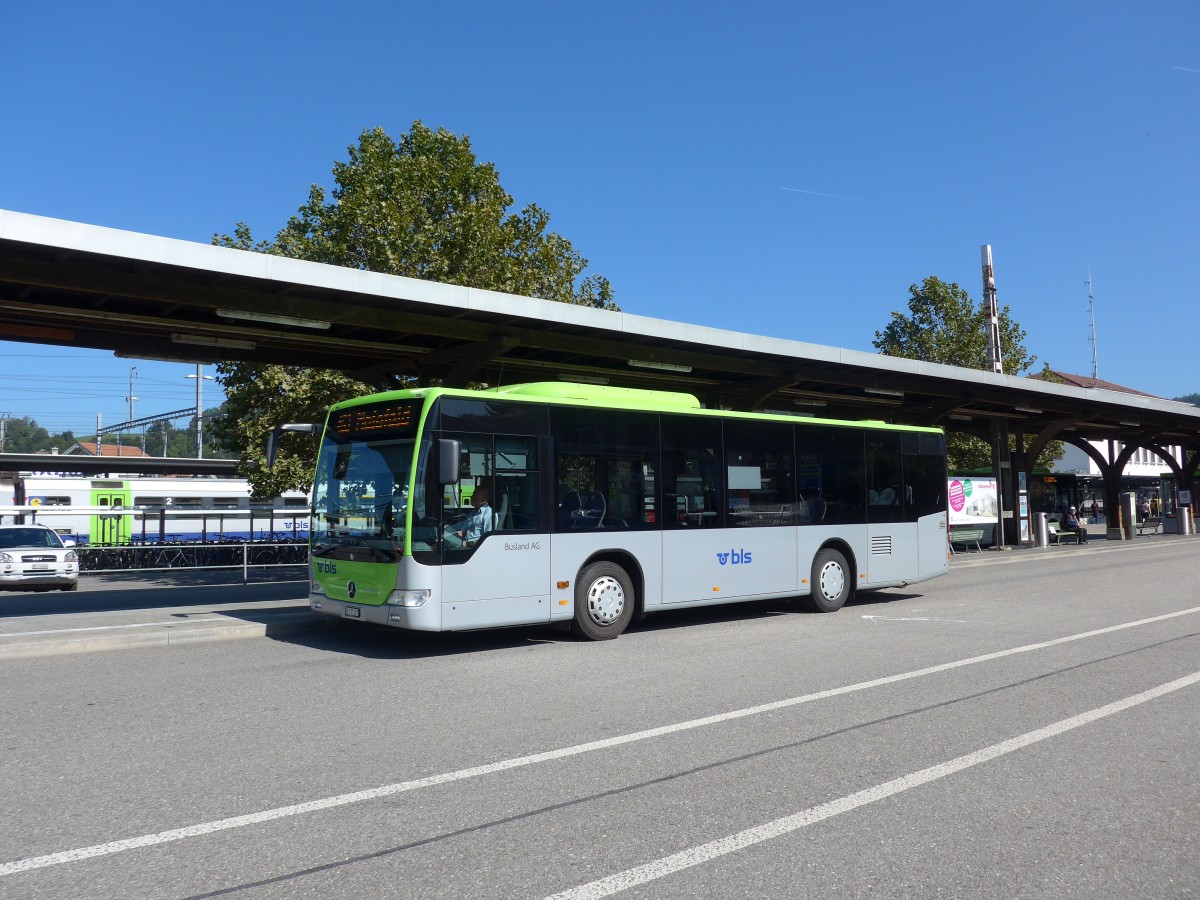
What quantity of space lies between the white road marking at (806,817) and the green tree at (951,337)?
4926 centimetres

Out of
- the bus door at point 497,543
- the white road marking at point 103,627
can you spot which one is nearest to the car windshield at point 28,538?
the white road marking at point 103,627

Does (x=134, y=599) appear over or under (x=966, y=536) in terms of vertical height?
under

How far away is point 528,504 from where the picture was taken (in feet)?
35.5

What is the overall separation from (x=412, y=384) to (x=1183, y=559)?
876 inches

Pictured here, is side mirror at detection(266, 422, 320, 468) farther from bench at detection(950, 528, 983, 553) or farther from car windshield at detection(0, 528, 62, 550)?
bench at detection(950, 528, 983, 553)

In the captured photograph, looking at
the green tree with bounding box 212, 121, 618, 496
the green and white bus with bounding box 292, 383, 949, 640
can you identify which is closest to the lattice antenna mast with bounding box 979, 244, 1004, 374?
the green tree with bounding box 212, 121, 618, 496

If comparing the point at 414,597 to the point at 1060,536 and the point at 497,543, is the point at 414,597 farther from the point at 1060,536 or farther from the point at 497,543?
the point at 1060,536

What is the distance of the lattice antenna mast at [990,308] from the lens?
33.9 meters

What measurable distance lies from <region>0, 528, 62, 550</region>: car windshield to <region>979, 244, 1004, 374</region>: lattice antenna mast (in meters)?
29.3

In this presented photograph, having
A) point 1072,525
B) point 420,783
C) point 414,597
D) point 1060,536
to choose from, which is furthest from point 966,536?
point 420,783

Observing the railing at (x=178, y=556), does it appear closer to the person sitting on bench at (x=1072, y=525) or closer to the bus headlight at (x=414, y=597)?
the bus headlight at (x=414, y=597)

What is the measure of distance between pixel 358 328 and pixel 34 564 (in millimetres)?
12502

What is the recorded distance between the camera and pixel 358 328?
49.2 feet

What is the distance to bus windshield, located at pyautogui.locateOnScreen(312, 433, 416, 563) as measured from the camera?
1018 cm
